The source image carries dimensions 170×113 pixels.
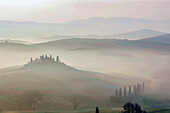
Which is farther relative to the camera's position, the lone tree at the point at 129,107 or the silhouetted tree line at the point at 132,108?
the lone tree at the point at 129,107

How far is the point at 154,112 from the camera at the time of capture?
199625 mm

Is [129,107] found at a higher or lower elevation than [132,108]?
higher

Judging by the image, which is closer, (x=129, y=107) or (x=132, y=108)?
(x=132, y=108)

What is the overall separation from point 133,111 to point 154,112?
30.3 meters

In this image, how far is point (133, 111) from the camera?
17400 cm

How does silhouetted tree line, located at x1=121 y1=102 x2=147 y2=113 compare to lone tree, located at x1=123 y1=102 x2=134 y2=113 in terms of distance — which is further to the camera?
lone tree, located at x1=123 y1=102 x2=134 y2=113

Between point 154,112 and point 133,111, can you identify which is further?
point 154,112
